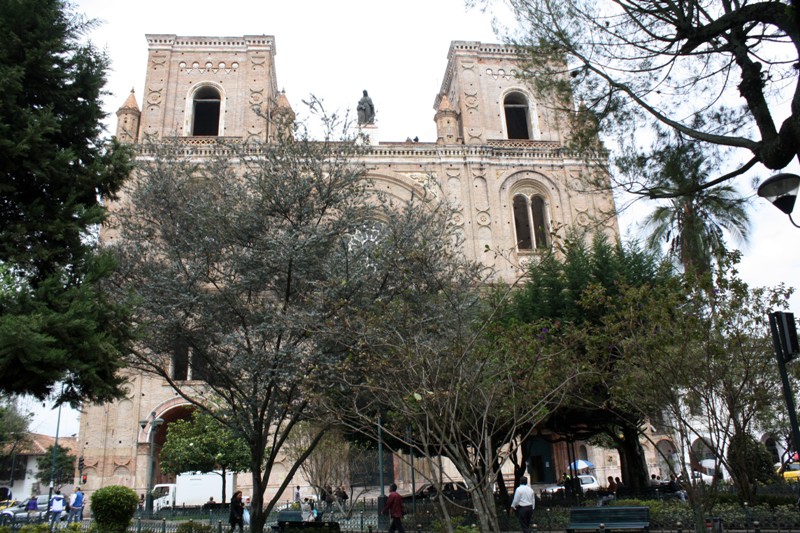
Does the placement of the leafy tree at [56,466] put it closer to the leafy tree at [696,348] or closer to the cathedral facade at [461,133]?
the cathedral facade at [461,133]

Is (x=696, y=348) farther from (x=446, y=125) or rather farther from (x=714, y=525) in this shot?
(x=446, y=125)

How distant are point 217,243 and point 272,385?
2.67 meters

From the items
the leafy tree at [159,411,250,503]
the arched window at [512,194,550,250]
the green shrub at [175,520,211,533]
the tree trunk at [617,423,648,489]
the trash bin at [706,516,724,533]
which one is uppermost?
the arched window at [512,194,550,250]

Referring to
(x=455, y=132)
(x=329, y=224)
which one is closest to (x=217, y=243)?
(x=329, y=224)

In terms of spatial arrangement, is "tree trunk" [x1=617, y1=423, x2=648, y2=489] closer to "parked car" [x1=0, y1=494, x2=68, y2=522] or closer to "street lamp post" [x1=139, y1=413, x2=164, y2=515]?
"street lamp post" [x1=139, y1=413, x2=164, y2=515]

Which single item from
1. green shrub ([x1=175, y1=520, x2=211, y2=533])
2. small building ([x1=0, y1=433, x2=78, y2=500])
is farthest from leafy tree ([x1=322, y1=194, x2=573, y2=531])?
small building ([x1=0, y1=433, x2=78, y2=500])

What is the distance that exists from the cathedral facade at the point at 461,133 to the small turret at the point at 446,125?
1.7 inches

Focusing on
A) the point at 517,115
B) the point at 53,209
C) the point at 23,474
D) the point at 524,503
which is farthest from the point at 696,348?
the point at 23,474

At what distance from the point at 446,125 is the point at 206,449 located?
652 inches

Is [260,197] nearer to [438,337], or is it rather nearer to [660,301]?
[438,337]

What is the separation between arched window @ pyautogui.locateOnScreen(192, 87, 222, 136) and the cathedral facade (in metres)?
0.05

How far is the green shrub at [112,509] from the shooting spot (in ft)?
40.0

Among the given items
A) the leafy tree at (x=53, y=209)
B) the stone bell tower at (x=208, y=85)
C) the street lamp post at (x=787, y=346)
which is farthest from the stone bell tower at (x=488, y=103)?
the street lamp post at (x=787, y=346)

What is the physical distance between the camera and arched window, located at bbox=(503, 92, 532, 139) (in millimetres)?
30930
